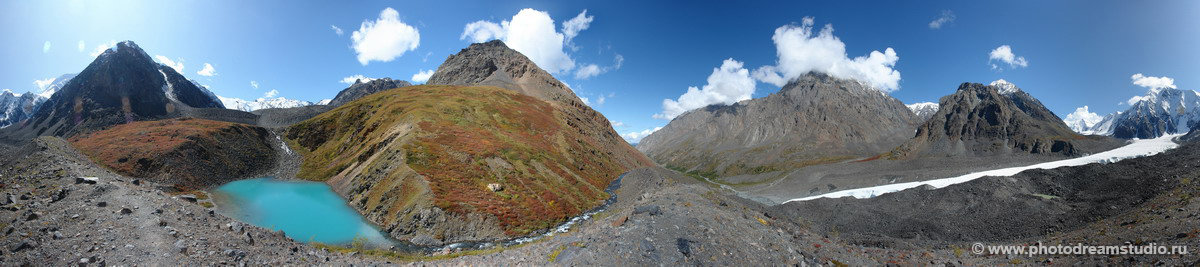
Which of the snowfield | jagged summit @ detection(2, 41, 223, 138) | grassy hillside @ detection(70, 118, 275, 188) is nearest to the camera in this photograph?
grassy hillside @ detection(70, 118, 275, 188)

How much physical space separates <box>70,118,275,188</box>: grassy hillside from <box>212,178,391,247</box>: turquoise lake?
392 cm

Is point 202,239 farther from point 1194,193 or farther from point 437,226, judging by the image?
point 1194,193

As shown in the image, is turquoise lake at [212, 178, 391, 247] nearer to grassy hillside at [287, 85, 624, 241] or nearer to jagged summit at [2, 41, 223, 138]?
grassy hillside at [287, 85, 624, 241]

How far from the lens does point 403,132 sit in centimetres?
6062

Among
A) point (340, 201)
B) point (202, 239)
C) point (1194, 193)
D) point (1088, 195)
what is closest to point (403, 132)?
point (340, 201)

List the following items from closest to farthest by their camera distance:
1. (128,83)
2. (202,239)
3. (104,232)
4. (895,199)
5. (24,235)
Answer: (24,235) < (104,232) < (202,239) < (895,199) < (128,83)

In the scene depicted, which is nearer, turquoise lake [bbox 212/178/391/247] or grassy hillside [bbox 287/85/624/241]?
turquoise lake [bbox 212/178/391/247]

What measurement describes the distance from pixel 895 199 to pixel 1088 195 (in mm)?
18650

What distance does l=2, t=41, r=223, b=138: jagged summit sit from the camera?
131750 millimetres

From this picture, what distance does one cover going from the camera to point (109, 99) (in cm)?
13962

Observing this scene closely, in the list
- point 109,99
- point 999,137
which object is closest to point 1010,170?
point 999,137

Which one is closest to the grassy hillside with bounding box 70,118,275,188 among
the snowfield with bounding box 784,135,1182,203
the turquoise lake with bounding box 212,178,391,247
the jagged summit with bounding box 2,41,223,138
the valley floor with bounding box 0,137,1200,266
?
the turquoise lake with bounding box 212,178,391,247

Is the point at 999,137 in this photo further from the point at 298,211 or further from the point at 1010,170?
the point at 298,211

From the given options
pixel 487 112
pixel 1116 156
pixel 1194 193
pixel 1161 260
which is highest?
pixel 1116 156
